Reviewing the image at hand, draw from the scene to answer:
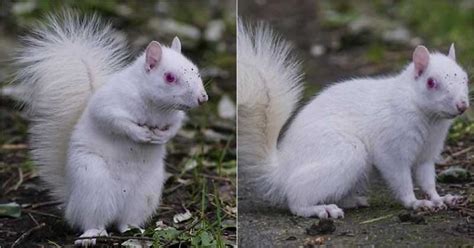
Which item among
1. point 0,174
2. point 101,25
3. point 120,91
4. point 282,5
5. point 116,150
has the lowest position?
point 0,174

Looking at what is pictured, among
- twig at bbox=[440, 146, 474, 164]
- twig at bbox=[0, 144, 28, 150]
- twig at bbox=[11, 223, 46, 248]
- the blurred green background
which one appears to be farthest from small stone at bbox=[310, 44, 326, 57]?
twig at bbox=[11, 223, 46, 248]

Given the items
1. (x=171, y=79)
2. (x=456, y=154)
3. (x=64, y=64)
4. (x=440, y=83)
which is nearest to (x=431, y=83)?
(x=440, y=83)

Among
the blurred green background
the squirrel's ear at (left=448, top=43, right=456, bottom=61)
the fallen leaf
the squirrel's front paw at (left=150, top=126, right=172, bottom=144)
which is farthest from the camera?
the fallen leaf

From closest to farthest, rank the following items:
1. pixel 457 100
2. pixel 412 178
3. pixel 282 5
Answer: pixel 457 100 < pixel 412 178 < pixel 282 5

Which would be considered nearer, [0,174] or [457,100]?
[457,100]

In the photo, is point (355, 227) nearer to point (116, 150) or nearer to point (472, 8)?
point (116, 150)

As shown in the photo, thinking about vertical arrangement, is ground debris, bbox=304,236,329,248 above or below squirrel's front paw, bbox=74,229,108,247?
above

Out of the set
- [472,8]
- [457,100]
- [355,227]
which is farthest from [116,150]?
[472,8]

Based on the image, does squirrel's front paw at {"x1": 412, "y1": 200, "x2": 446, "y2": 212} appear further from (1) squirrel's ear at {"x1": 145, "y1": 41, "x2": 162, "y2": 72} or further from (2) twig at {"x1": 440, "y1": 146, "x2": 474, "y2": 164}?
(1) squirrel's ear at {"x1": 145, "y1": 41, "x2": 162, "y2": 72}
